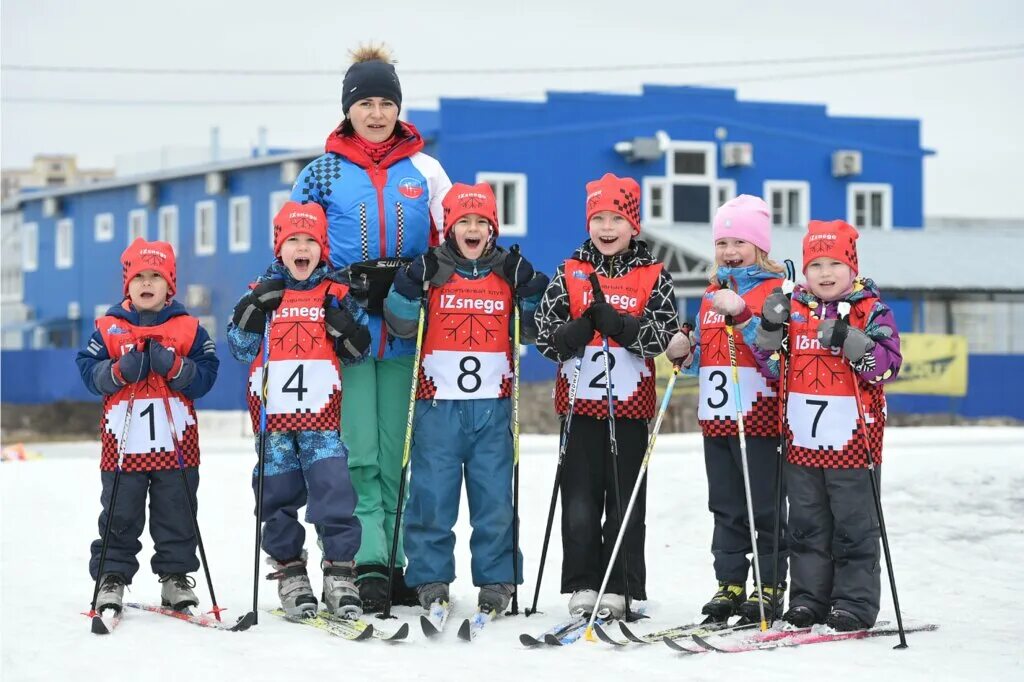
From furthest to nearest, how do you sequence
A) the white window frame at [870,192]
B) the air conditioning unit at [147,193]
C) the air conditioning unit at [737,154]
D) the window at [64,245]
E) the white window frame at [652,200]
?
the window at [64,245]
the air conditioning unit at [147,193]
the white window frame at [870,192]
the air conditioning unit at [737,154]
the white window frame at [652,200]

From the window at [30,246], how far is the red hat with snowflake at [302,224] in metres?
40.5

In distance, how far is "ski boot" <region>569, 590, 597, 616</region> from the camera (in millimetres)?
6605

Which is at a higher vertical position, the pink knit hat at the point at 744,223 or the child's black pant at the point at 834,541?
the pink knit hat at the point at 744,223

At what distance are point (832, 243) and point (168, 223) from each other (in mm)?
35741

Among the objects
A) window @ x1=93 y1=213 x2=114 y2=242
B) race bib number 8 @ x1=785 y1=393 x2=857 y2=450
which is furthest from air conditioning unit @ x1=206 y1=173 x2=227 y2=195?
race bib number 8 @ x1=785 y1=393 x2=857 y2=450

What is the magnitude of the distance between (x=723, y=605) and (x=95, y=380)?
3.04m

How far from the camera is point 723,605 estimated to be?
6477 mm

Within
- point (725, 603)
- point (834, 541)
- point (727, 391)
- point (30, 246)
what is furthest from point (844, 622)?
point (30, 246)

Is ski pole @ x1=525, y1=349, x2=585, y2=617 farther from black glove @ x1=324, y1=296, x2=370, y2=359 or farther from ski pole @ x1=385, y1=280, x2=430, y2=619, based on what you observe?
black glove @ x1=324, y1=296, x2=370, y2=359

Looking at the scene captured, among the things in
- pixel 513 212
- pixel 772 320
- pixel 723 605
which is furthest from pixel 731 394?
pixel 513 212

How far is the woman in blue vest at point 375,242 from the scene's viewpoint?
687 centimetres

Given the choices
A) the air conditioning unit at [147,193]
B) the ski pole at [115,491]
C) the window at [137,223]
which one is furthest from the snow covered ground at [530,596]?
the window at [137,223]

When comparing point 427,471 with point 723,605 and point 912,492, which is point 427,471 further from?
point 912,492

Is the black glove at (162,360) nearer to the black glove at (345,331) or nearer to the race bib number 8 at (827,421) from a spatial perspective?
the black glove at (345,331)
